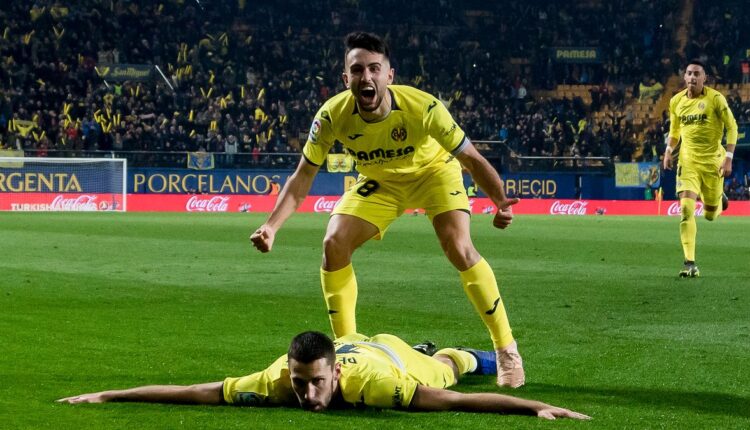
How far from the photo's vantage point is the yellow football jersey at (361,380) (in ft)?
17.5

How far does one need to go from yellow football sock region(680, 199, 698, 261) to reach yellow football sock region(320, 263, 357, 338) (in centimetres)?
771

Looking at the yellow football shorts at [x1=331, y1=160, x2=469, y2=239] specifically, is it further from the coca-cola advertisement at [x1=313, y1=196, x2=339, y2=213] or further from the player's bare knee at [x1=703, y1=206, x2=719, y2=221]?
the coca-cola advertisement at [x1=313, y1=196, x2=339, y2=213]

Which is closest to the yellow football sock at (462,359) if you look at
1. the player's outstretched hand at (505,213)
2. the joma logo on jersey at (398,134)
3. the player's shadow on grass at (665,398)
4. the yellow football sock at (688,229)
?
the player's shadow on grass at (665,398)

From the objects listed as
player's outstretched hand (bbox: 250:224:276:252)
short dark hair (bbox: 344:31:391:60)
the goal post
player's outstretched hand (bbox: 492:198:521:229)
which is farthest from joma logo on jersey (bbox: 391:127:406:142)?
the goal post

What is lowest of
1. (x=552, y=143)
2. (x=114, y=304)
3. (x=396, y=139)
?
(x=552, y=143)

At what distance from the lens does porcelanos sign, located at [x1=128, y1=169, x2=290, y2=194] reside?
36875 mm

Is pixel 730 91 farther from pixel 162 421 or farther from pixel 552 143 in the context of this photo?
pixel 162 421

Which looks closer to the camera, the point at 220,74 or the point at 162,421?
the point at 162,421

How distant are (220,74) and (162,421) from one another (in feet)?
126

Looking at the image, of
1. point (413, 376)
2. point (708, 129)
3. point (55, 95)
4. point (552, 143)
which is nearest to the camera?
point (413, 376)

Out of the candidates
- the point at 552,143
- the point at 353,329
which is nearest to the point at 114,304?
the point at 353,329

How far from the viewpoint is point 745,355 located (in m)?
7.53

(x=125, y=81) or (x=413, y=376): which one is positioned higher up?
(x=413, y=376)

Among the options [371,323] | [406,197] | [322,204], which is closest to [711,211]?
[371,323]
